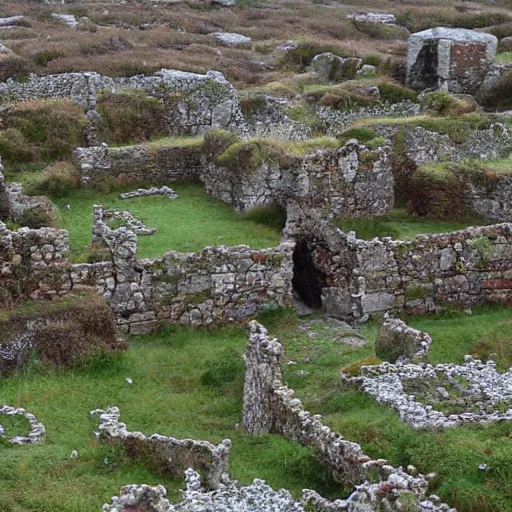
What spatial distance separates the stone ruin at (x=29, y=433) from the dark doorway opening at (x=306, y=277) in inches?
344

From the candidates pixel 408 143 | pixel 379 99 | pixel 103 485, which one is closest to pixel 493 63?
pixel 379 99

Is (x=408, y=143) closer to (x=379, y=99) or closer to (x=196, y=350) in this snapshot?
(x=379, y=99)

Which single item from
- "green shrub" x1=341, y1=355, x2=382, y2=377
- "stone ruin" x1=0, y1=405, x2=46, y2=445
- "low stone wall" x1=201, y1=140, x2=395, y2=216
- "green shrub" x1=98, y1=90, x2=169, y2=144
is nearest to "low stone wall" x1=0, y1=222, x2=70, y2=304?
"stone ruin" x1=0, y1=405, x2=46, y2=445

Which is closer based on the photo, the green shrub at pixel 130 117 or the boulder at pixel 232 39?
the green shrub at pixel 130 117

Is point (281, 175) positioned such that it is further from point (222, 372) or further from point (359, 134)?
point (222, 372)

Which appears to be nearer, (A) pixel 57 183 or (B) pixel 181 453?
(B) pixel 181 453

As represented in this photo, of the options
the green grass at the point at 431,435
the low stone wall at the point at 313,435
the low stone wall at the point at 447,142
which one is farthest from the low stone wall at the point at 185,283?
the low stone wall at the point at 447,142

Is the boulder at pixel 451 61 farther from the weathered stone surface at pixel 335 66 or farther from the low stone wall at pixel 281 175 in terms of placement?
the low stone wall at pixel 281 175

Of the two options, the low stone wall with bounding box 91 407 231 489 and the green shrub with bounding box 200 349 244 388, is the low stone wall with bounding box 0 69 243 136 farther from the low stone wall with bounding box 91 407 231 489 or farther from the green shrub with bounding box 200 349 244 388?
the low stone wall with bounding box 91 407 231 489

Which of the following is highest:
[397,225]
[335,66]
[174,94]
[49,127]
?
[174,94]

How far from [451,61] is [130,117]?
14.7m

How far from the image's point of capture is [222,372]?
59.9 ft

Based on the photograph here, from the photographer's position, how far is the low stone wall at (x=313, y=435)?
1170 cm

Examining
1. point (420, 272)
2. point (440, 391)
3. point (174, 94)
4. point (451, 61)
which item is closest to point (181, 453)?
point (440, 391)
